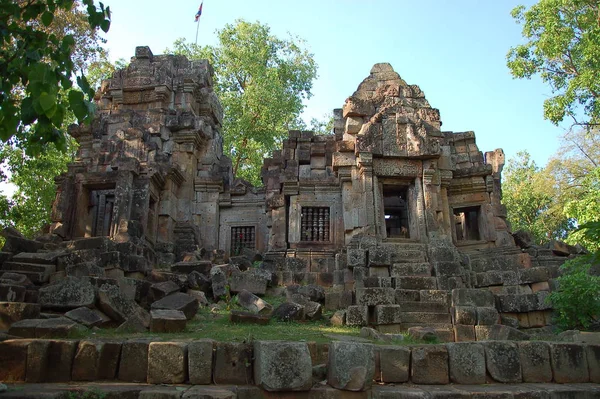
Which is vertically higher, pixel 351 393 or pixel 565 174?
pixel 565 174

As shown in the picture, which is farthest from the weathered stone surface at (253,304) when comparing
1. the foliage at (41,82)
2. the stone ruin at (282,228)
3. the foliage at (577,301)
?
the foliage at (577,301)

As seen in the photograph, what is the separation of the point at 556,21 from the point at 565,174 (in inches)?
296

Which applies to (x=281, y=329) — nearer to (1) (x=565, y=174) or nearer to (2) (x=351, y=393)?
(2) (x=351, y=393)

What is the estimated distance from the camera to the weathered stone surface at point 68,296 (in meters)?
7.86

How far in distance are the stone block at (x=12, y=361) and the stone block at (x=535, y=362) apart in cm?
534

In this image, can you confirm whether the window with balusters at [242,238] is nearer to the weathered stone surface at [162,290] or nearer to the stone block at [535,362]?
the weathered stone surface at [162,290]

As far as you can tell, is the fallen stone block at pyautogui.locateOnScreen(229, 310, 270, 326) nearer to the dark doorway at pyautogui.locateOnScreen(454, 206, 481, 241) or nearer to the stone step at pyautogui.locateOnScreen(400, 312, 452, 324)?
the stone step at pyautogui.locateOnScreen(400, 312, 452, 324)

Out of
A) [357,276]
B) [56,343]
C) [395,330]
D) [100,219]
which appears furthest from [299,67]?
[56,343]

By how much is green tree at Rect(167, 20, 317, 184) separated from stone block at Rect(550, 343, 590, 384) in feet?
63.0

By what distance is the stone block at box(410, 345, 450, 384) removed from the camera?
18.0ft

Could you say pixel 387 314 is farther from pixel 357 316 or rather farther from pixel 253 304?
pixel 253 304

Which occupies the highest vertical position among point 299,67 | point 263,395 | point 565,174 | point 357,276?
point 299,67

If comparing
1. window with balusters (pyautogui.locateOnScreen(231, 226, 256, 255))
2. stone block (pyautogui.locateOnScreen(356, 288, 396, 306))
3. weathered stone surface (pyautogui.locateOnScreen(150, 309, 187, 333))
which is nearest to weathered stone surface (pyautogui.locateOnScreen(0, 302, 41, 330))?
weathered stone surface (pyautogui.locateOnScreen(150, 309, 187, 333))

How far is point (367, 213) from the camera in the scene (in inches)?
507
